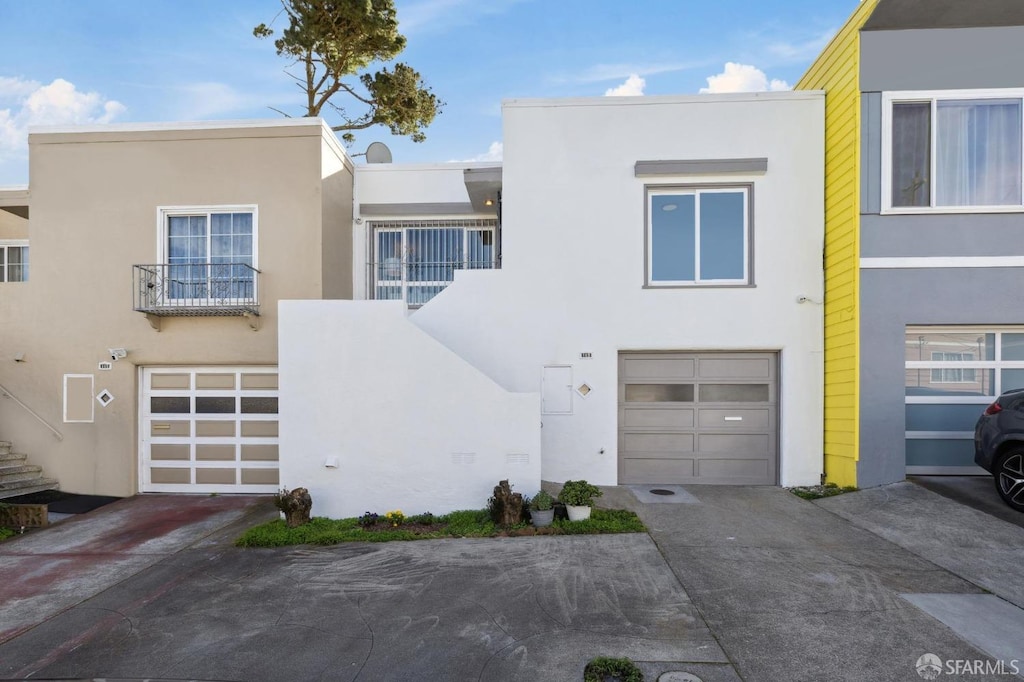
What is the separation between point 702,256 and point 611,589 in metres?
5.55

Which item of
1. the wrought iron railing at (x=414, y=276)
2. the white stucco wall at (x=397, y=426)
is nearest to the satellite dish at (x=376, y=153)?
the wrought iron railing at (x=414, y=276)

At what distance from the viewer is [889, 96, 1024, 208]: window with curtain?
7.34 metres

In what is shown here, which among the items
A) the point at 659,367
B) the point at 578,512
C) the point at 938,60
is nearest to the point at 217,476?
the point at 578,512

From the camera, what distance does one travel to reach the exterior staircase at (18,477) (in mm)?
8176

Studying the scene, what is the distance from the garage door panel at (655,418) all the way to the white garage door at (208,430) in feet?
19.7

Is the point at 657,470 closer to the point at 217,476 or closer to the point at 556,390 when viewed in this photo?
the point at 556,390

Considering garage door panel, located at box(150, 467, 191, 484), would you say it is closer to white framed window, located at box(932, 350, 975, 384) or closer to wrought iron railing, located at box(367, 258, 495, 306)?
wrought iron railing, located at box(367, 258, 495, 306)

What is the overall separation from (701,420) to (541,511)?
3304 mm

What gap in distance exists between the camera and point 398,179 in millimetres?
10359

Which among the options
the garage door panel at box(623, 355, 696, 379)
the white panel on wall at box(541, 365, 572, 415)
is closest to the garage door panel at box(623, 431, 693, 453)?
the garage door panel at box(623, 355, 696, 379)

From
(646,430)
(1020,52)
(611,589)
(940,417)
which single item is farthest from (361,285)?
(1020,52)

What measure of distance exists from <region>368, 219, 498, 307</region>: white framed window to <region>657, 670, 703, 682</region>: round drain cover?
8274mm

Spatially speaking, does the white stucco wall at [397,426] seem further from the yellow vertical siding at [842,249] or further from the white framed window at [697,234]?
the yellow vertical siding at [842,249]

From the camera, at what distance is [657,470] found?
815cm
